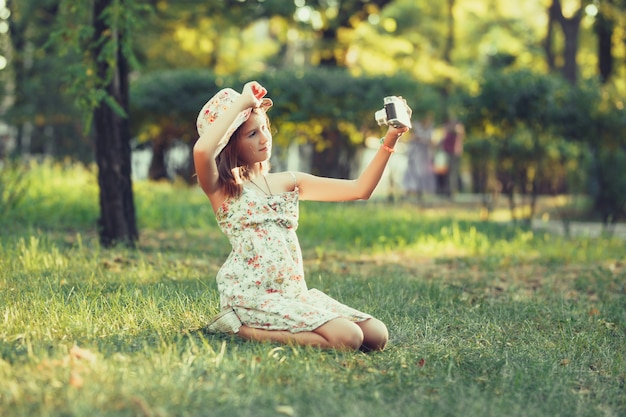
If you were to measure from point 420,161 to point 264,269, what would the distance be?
600 inches

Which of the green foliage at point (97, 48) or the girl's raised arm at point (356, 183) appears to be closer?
the girl's raised arm at point (356, 183)

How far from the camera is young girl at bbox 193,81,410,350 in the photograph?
416 centimetres

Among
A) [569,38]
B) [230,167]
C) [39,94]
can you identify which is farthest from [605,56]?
[230,167]

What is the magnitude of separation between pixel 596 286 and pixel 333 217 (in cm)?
391

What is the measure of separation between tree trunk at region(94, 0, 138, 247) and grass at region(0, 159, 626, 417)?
275 mm

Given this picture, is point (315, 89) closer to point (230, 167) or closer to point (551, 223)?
point (551, 223)

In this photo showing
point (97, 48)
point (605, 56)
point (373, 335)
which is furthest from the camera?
point (605, 56)

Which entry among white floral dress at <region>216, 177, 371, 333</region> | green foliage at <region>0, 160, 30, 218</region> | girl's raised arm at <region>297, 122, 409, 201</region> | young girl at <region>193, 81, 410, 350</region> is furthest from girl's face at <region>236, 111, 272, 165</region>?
green foliage at <region>0, 160, 30, 218</region>

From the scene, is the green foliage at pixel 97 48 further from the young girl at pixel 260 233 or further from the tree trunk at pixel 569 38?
the tree trunk at pixel 569 38

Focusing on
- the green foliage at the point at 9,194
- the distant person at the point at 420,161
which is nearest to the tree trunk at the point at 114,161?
the green foliage at the point at 9,194

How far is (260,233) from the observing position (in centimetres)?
437

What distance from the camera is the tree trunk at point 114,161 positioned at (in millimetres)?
7789

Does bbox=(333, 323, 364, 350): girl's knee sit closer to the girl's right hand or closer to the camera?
the camera

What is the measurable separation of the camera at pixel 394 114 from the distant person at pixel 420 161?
13192mm
